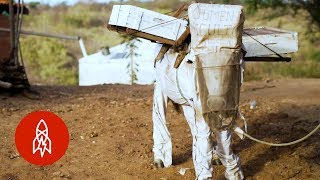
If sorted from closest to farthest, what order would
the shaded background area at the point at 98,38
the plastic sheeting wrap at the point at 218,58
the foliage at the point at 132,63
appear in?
the plastic sheeting wrap at the point at 218,58 → the shaded background area at the point at 98,38 → the foliage at the point at 132,63

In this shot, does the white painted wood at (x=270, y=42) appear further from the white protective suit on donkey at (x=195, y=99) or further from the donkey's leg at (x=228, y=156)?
the donkey's leg at (x=228, y=156)

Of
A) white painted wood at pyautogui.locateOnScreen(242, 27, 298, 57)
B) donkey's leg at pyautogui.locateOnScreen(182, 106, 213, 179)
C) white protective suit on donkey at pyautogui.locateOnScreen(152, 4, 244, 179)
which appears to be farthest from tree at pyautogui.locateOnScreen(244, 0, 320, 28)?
donkey's leg at pyautogui.locateOnScreen(182, 106, 213, 179)

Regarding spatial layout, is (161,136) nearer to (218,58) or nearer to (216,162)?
(216,162)

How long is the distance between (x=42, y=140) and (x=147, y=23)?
151 cm

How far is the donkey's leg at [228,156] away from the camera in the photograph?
214 inches

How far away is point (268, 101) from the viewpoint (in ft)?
32.4

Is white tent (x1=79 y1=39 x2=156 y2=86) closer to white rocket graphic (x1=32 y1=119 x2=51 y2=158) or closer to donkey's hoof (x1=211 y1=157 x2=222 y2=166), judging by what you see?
donkey's hoof (x1=211 y1=157 x2=222 y2=166)

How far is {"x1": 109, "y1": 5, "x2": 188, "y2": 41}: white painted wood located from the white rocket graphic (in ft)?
4.01

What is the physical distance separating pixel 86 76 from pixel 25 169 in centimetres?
1206

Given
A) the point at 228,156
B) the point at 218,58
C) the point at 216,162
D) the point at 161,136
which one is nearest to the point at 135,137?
the point at 161,136

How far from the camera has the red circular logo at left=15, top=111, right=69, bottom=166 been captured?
5.02 metres

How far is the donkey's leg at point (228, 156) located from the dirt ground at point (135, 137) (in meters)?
0.38

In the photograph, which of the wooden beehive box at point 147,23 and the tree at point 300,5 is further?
the tree at point 300,5

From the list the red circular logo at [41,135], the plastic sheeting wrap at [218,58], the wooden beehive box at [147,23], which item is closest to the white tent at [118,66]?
the wooden beehive box at [147,23]
